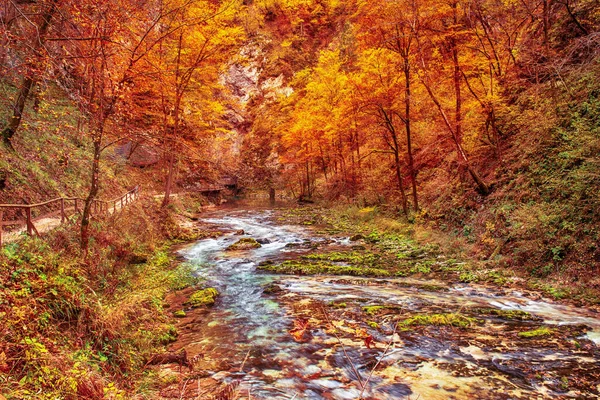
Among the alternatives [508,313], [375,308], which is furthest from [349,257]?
[508,313]

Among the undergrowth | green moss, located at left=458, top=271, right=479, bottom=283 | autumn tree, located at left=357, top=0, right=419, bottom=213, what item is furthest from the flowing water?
autumn tree, located at left=357, top=0, right=419, bottom=213

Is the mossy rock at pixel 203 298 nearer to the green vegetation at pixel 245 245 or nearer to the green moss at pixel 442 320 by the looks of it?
the green moss at pixel 442 320

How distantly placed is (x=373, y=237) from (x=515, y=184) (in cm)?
600

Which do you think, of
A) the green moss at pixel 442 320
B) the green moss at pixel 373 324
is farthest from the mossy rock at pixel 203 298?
the green moss at pixel 442 320

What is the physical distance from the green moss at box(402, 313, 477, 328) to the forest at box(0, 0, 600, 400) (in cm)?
5

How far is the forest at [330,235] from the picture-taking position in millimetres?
4941

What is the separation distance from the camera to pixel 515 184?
10852mm

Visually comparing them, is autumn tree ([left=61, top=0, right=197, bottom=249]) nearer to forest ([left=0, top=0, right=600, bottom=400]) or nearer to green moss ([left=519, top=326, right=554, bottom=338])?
forest ([left=0, top=0, right=600, bottom=400])

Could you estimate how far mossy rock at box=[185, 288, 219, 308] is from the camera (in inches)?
323

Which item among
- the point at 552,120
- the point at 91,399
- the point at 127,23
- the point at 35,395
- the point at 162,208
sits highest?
the point at 127,23

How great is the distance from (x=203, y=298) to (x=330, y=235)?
9504 millimetres

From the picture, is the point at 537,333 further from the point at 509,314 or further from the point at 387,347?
the point at 387,347

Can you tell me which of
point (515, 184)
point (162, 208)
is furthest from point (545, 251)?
point (162, 208)

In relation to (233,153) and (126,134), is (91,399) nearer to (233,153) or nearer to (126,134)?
(126,134)
